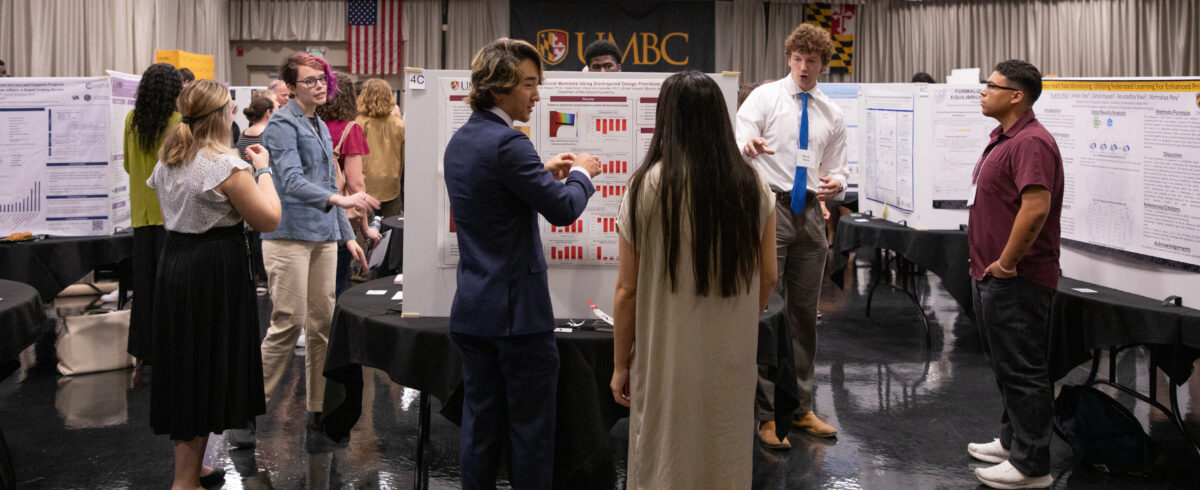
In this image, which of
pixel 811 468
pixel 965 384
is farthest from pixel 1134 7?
pixel 811 468

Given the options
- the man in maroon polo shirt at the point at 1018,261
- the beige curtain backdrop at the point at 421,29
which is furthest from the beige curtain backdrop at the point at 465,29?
the man in maroon polo shirt at the point at 1018,261

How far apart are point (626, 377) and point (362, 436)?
1.83m

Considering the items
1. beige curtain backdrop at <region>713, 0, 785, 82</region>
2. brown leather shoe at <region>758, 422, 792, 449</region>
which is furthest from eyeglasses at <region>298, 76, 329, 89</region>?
beige curtain backdrop at <region>713, 0, 785, 82</region>

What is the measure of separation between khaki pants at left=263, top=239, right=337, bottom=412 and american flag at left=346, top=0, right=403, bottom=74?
396 inches

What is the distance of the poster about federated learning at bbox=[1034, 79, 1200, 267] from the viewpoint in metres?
3.53

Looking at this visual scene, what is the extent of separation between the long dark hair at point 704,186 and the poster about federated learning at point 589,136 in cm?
64

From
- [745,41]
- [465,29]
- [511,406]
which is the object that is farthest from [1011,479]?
[465,29]

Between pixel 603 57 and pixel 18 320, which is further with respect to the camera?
pixel 603 57

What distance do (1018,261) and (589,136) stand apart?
4.99 feet

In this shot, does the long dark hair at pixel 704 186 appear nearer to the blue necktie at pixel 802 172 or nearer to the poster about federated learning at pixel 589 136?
the poster about federated learning at pixel 589 136

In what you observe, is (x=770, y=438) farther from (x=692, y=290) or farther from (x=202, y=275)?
(x=202, y=275)

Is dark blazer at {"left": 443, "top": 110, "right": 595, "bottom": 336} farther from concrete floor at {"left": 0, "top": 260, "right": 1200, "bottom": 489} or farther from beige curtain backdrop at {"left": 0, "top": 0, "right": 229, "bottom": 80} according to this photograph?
beige curtain backdrop at {"left": 0, "top": 0, "right": 229, "bottom": 80}

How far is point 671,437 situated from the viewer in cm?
234

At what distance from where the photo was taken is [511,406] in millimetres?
2566
